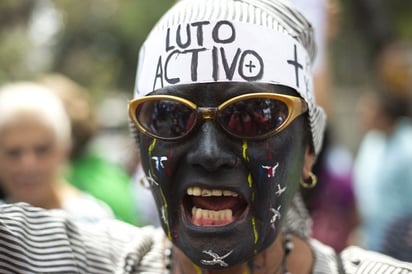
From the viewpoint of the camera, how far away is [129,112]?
2057 millimetres

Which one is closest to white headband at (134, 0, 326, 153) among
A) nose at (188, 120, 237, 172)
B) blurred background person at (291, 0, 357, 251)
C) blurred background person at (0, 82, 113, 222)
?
nose at (188, 120, 237, 172)

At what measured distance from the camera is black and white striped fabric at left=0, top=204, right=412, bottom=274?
6.77ft

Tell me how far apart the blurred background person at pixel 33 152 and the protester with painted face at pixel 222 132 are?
5.32 ft

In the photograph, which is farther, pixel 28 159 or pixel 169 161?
pixel 28 159

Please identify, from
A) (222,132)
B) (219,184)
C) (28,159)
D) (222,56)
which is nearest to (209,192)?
(219,184)

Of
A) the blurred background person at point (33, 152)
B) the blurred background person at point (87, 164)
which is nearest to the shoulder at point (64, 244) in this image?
the blurred background person at point (33, 152)

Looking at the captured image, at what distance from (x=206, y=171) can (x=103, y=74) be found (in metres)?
20.5

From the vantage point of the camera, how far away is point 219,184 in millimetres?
1928

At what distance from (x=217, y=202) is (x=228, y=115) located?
22 centimetres

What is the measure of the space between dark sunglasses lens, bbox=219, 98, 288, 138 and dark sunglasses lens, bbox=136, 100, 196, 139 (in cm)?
9

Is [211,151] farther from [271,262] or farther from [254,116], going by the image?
[271,262]

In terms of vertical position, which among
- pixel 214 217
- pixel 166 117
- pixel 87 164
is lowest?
pixel 87 164

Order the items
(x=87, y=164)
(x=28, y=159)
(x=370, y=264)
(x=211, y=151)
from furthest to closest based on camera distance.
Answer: (x=87, y=164) < (x=28, y=159) < (x=370, y=264) < (x=211, y=151)

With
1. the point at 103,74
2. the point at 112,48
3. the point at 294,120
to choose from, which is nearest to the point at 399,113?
the point at 294,120
